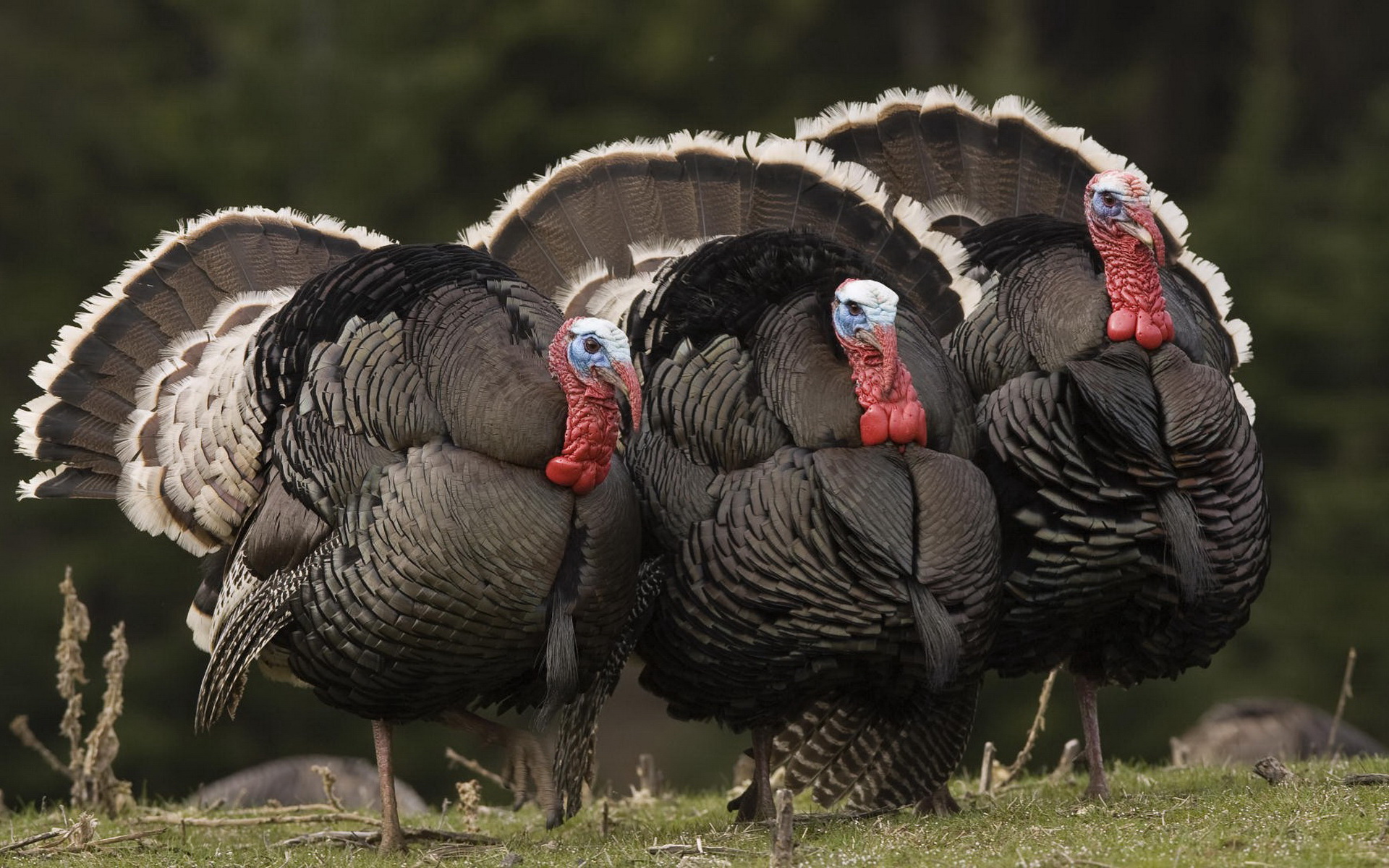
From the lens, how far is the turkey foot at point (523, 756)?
5.96 meters

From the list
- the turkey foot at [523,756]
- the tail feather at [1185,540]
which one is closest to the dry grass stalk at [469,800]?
the turkey foot at [523,756]

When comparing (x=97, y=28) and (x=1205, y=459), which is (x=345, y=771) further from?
(x=97, y=28)

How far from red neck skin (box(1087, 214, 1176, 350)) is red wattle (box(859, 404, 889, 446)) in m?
0.83

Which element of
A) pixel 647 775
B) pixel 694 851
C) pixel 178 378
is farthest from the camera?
pixel 647 775

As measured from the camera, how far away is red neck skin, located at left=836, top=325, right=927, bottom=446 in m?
5.70

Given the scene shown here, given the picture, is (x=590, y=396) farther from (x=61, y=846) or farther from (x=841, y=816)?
(x=61, y=846)

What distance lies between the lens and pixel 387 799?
19.7 feet

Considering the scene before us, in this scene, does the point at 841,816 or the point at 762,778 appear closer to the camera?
the point at 841,816

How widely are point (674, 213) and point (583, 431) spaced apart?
1.63m

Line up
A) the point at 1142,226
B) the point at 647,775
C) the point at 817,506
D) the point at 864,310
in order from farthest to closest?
the point at 647,775
the point at 1142,226
the point at 864,310
the point at 817,506

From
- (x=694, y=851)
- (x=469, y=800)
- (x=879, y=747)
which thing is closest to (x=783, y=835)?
(x=694, y=851)

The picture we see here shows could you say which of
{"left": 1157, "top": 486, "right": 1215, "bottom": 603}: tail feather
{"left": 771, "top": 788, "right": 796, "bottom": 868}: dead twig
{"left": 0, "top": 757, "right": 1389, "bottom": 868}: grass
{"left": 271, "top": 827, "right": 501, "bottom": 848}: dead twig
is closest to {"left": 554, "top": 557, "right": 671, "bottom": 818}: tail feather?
{"left": 0, "top": 757, "right": 1389, "bottom": 868}: grass

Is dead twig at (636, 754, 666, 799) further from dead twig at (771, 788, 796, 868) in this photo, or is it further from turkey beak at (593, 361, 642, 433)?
dead twig at (771, 788, 796, 868)

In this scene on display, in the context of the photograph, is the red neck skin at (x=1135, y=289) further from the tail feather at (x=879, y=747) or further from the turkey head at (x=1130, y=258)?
the tail feather at (x=879, y=747)
